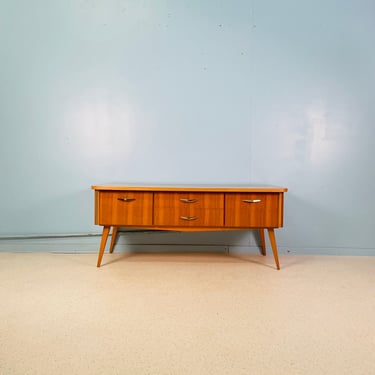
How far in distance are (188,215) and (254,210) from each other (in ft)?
1.28

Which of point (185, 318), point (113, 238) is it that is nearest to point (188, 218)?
point (113, 238)

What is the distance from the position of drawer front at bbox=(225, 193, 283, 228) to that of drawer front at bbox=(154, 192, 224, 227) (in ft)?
0.19

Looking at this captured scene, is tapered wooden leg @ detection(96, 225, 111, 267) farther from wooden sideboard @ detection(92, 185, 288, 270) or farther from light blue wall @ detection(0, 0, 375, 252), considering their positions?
light blue wall @ detection(0, 0, 375, 252)

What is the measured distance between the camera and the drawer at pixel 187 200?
2373 millimetres

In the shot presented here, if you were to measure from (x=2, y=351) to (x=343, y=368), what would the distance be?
3.34 feet

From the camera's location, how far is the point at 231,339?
4.45ft

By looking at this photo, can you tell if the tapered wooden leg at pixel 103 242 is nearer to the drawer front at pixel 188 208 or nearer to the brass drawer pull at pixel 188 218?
the drawer front at pixel 188 208

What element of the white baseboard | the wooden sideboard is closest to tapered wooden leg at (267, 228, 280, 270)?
the wooden sideboard

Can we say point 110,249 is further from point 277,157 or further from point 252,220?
point 277,157

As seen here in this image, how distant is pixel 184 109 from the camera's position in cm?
289

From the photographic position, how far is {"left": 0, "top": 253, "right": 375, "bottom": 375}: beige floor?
118 centimetres

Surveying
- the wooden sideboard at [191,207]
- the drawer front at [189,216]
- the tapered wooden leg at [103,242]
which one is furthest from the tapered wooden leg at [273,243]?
the tapered wooden leg at [103,242]

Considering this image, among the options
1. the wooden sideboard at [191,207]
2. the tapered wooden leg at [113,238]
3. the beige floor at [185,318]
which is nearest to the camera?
the beige floor at [185,318]

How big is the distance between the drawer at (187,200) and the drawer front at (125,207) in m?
0.06
